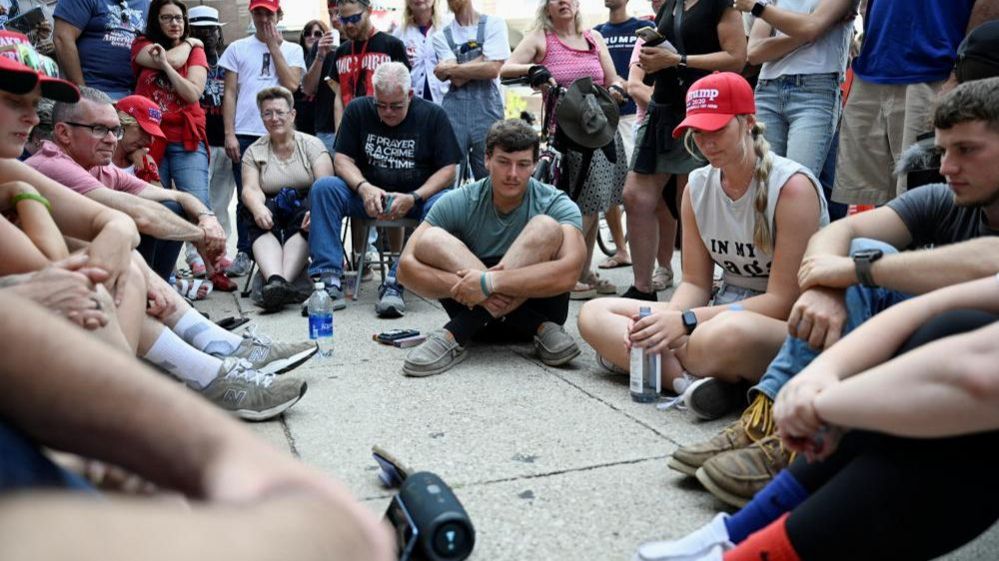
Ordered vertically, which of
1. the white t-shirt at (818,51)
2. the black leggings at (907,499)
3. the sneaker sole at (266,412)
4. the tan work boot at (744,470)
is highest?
the white t-shirt at (818,51)

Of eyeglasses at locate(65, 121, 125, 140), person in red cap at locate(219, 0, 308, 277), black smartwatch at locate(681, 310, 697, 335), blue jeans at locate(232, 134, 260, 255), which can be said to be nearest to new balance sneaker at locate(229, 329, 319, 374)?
eyeglasses at locate(65, 121, 125, 140)

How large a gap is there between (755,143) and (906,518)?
1.85 m

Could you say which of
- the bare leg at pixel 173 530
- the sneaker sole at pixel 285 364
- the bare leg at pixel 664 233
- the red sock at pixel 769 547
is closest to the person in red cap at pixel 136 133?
the sneaker sole at pixel 285 364

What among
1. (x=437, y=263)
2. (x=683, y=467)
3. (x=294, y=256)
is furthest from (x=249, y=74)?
(x=683, y=467)

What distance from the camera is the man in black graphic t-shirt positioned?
209 inches

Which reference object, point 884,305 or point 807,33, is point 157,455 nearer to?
point 884,305

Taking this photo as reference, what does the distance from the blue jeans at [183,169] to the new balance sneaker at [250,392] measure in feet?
10.1

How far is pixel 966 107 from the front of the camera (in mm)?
2059

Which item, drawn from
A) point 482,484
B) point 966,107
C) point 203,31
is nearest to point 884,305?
point 966,107

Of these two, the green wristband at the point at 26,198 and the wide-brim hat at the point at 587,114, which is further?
the wide-brim hat at the point at 587,114

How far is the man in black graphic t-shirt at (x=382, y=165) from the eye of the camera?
5.32m

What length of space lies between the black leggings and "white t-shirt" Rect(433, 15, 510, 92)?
4.66 meters

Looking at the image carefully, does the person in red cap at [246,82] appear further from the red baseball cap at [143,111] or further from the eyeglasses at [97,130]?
the eyeglasses at [97,130]

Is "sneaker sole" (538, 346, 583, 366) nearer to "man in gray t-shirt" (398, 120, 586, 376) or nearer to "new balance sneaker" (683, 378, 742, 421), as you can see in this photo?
"man in gray t-shirt" (398, 120, 586, 376)
